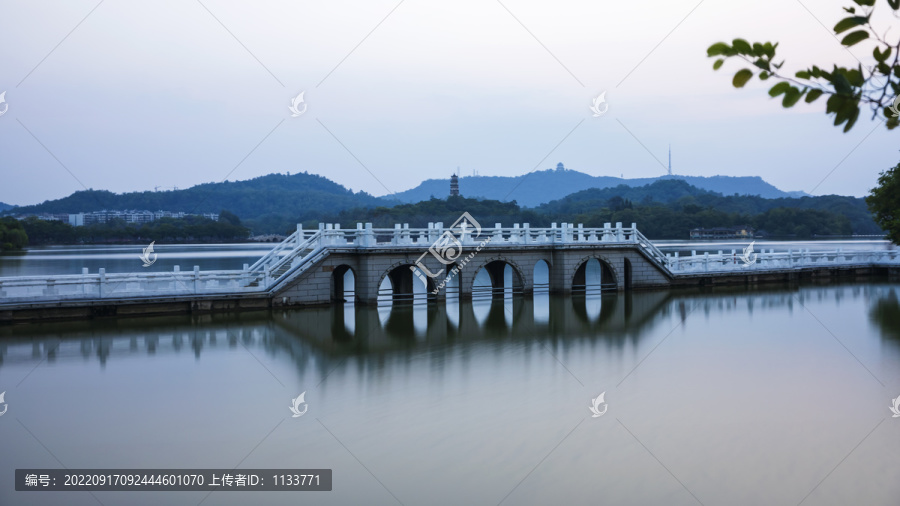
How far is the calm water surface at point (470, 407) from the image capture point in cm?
946

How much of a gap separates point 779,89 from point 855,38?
389 mm

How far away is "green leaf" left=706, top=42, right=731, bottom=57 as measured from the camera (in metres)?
3.56

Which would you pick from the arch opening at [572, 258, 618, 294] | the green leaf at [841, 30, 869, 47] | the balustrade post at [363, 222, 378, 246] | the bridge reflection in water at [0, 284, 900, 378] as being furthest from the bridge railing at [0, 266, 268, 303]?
the green leaf at [841, 30, 869, 47]

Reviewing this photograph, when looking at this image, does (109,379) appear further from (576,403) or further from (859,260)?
(859,260)

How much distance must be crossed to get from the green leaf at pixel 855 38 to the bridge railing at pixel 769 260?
100ft

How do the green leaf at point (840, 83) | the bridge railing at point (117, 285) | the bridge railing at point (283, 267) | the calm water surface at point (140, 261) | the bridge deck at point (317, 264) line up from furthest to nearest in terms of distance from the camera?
the calm water surface at point (140, 261) < the bridge deck at point (317, 264) < the bridge railing at point (283, 267) < the bridge railing at point (117, 285) < the green leaf at point (840, 83)

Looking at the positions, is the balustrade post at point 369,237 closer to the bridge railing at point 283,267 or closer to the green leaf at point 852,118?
the bridge railing at point 283,267

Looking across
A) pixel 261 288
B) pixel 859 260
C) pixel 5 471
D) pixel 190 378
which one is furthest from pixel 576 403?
pixel 859 260

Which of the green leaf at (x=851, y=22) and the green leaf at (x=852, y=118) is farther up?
the green leaf at (x=851, y=22)

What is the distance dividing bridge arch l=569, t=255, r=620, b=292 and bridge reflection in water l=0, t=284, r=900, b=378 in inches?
63.3

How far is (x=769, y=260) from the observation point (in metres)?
37.1
